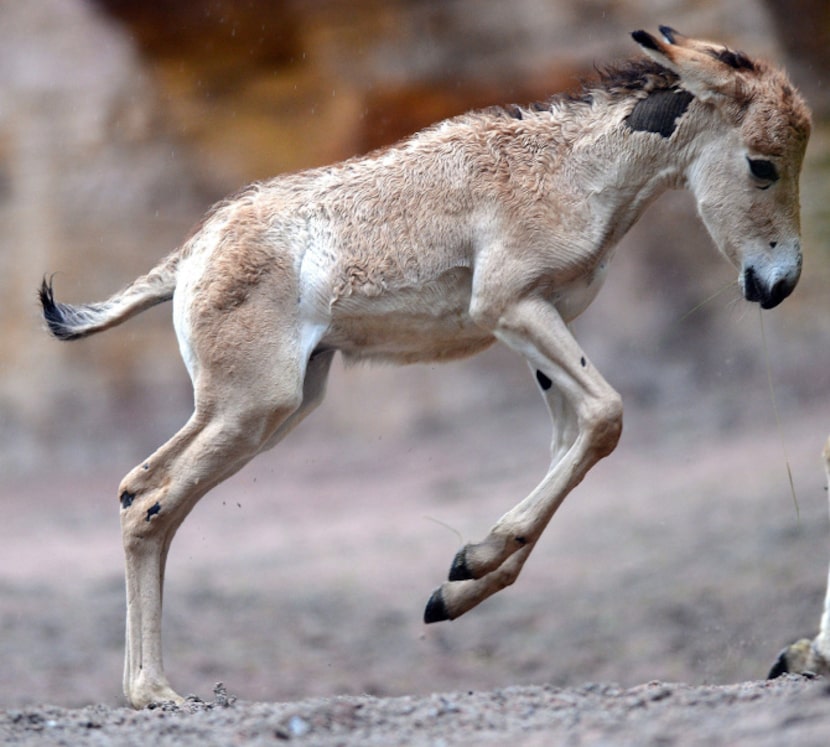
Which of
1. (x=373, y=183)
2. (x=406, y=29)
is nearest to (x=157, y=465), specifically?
(x=373, y=183)

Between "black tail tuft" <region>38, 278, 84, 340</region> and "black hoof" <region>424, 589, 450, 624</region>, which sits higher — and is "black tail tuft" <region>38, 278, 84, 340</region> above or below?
above

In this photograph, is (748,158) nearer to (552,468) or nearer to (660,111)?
(660,111)

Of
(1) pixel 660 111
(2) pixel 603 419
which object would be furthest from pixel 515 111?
(2) pixel 603 419

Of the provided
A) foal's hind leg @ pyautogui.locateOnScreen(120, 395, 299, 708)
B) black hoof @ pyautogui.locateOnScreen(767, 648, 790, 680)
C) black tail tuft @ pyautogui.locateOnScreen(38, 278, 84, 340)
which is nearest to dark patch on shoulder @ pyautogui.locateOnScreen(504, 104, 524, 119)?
foal's hind leg @ pyautogui.locateOnScreen(120, 395, 299, 708)

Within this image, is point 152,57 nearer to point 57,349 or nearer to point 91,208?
point 91,208

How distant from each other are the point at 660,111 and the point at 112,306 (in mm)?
3137

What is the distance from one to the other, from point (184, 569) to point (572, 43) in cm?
776

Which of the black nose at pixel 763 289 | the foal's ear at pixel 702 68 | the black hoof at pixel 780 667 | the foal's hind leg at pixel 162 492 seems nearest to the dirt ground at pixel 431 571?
the black hoof at pixel 780 667

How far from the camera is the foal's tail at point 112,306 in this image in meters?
6.58

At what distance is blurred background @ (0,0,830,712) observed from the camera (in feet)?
47.9

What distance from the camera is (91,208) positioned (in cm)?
1502

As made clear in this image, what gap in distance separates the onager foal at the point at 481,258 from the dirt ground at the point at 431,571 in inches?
41.5

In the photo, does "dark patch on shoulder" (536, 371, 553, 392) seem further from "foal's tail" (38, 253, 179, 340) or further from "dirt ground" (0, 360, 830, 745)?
"foal's tail" (38, 253, 179, 340)

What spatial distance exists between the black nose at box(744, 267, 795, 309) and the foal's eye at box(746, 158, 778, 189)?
445 mm
